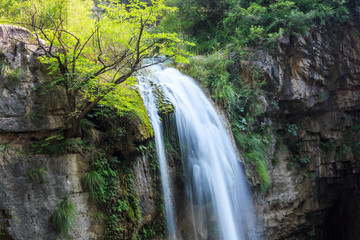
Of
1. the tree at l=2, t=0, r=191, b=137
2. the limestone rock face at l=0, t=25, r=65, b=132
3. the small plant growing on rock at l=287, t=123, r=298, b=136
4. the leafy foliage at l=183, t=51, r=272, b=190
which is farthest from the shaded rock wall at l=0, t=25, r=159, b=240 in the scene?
the small plant growing on rock at l=287, t=123, r=298, b=136

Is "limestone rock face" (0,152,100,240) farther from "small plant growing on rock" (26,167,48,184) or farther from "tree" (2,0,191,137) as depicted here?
"tree" (2,0,191,137)

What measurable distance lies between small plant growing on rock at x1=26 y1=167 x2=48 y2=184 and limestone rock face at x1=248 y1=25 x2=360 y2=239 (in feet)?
18.5

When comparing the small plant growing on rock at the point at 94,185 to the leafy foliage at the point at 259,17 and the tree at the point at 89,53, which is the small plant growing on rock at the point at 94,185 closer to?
the tree at the point at 89,53

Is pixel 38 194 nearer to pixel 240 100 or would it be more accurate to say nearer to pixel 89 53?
pixel 89 53

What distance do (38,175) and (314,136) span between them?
27.6 ft

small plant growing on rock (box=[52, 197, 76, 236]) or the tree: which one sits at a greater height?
the tree

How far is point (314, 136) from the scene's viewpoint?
9453 millimetres

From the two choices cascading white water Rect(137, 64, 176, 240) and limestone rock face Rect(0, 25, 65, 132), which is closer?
limestone rock face Rect(0, 25, 65, 132)

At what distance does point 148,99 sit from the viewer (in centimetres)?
561

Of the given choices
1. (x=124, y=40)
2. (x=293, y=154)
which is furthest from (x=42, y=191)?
(x=293, y=154)

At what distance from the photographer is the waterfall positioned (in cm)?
555

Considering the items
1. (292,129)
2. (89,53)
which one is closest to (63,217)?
(89,53)

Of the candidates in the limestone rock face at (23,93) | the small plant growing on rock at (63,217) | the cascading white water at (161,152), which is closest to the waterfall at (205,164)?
the cascading white water at (161,152)

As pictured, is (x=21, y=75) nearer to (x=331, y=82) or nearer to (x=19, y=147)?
(x=19, y=147)
